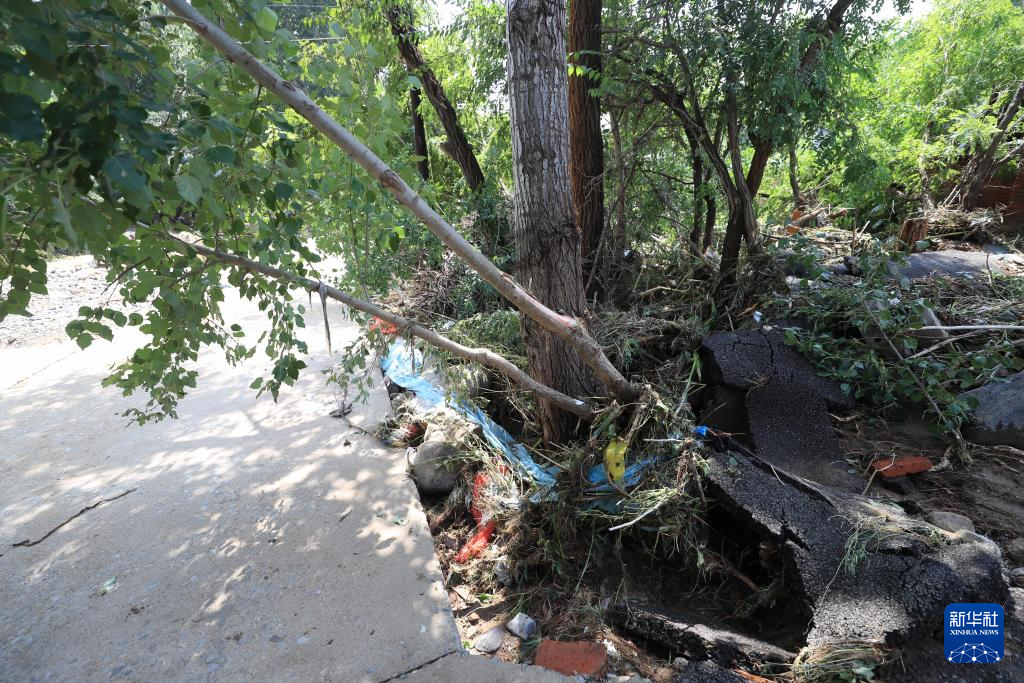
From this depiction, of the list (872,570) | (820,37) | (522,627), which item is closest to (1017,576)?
(872,570)

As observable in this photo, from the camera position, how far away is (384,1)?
16.8 feet

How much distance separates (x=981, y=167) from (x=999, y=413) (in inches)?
145

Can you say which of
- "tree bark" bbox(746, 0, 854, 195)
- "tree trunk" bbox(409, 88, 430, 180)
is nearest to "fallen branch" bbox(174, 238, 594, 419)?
"tree bark" bbox(746, 0, 854, 195)

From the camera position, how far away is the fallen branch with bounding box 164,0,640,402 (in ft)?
4.78

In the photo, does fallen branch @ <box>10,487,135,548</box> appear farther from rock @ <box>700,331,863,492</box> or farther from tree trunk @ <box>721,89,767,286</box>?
tree trunk @ <box>721,89,767,286</box>

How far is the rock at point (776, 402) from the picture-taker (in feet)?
9.20

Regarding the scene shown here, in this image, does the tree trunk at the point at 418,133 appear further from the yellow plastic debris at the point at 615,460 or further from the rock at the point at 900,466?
the rock at the point at 900,466

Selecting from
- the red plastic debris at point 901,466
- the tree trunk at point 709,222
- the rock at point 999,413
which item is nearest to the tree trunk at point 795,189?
the tree trunk at point 709,222

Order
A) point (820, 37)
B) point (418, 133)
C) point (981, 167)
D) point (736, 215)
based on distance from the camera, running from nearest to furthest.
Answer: point (820, 37) → point (736, 215) → point (981, 167) → point (418, 133)

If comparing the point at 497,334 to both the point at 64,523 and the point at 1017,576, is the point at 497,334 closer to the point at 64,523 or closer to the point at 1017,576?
the point at 64,523

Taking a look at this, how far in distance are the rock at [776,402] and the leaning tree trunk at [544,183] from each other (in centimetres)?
77

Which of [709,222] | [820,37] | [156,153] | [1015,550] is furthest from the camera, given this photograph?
[709,222]

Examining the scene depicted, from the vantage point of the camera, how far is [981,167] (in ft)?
16.9

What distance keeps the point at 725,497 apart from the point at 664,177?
10.7 ft
